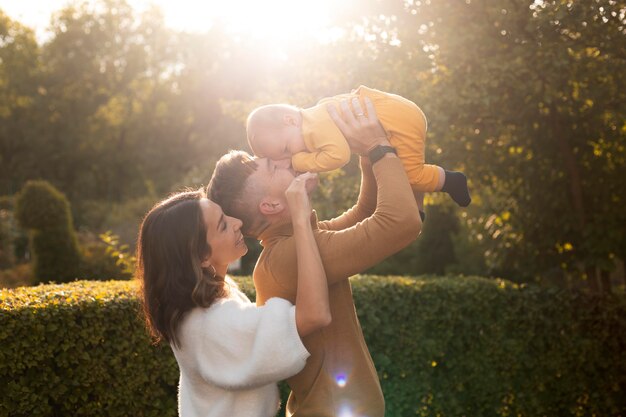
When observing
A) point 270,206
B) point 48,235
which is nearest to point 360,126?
point 270,206

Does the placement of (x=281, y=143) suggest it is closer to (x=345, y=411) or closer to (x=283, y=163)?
(x=283, y=163)

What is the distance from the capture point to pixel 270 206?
2512mm

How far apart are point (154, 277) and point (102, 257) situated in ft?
39.9

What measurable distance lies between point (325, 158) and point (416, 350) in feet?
12.9

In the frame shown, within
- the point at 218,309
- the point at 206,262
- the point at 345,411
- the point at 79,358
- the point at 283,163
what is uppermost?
the point at 283,163

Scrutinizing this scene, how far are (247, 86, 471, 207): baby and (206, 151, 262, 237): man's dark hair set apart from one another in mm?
198

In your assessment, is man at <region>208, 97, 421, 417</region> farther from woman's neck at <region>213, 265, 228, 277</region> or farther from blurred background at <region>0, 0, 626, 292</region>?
blurred background at <region>0, 0, 626, 292</region>

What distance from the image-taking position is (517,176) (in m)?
8.70

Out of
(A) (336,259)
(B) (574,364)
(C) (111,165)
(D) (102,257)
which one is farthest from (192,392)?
(C) (111,165)

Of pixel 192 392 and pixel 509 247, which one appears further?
pixel 509 247

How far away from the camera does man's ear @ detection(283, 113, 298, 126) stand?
2.76m

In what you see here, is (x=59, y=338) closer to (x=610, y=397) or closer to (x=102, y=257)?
(x=610, y=397)

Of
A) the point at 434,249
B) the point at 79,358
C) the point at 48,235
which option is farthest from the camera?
the point at 434,249

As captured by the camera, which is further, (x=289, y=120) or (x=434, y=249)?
(x=434, y=249)
